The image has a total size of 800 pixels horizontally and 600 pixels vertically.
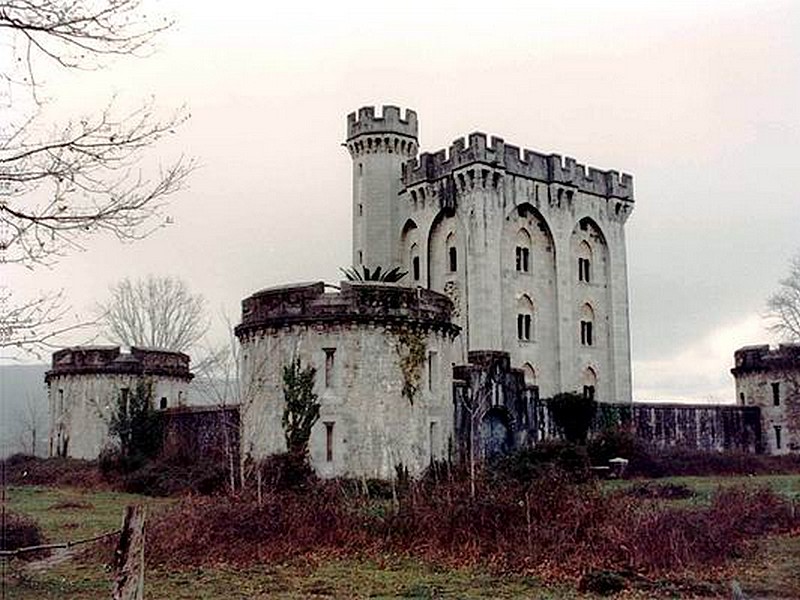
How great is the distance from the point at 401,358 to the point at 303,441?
3794mm

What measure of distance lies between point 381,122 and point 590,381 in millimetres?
18474

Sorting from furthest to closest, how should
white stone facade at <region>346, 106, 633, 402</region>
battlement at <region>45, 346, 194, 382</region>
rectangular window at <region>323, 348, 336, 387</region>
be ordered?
1. white stone facade at <region>346, 106, 633, 402</region>
2. battlement at <region>45, 346, 194, 382</region>
3. rectangular window at <region>323, 348, 336, 387</region>

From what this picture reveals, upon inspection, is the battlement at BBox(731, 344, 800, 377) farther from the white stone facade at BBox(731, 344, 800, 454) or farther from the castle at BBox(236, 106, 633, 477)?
the castle at BBox(236, 106, 633, 477)

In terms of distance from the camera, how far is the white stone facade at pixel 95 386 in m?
42.5

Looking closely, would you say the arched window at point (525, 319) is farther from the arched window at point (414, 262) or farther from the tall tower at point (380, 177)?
the tall tower at point (380, 177)

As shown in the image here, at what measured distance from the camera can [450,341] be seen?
3045 cm

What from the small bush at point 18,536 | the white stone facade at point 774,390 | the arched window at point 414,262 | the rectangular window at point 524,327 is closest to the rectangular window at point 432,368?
the small bush at point 18,536

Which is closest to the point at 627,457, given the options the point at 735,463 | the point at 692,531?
the point at 735,463

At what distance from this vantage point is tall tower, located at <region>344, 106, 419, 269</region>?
53.2 metres

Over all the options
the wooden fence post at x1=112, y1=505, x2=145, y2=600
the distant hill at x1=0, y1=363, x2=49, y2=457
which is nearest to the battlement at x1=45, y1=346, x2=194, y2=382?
the wooden fence post at x1=112, y1=505, x2=145, y2=600

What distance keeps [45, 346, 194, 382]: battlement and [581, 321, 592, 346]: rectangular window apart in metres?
22.7

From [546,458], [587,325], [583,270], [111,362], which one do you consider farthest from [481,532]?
[583,270]

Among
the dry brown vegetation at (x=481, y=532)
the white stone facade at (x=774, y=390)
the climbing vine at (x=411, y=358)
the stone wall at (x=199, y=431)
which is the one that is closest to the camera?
the dry brown vegetation at (x=481, y=532)

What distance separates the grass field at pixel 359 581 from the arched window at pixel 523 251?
110 ft
